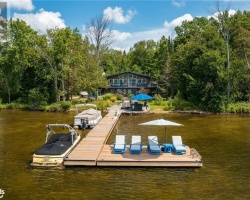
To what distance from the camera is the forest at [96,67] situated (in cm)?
4106

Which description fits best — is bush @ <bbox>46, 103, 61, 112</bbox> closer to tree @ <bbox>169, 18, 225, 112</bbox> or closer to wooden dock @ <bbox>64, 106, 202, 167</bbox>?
tree @ <bbox>169, 18, 225, 112</bbox>

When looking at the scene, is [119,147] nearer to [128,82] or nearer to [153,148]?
[153,148]

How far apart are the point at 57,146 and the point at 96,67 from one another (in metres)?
36.4

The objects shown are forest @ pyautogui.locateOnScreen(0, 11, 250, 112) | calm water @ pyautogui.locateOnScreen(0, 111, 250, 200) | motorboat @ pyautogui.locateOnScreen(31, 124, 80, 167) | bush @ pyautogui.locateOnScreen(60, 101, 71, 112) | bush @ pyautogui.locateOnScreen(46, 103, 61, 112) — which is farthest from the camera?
bush @ pyautogui.locateOnScreen(46, 103, 61, 112)

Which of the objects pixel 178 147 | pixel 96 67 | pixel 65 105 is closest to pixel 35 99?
pixel 65 105

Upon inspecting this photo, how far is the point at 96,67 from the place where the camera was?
5284 cm

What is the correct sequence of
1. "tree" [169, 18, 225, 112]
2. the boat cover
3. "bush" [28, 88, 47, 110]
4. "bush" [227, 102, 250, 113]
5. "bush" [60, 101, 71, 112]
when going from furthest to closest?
"bush" [28, 88, 47, 110], "bush" [60, 101, 71, 112], "tree" [169, 18, 225, 112], "bush" [227, 102, 250, 113], the boat cover

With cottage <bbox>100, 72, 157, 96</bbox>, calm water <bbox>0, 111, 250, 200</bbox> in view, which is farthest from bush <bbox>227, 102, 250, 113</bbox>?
cottage <bbox>100, 72, 157, 96</bbox>

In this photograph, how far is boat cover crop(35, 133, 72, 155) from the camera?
16.9 metres

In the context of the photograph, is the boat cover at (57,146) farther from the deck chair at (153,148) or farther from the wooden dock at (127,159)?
the deck chair at (153,148)

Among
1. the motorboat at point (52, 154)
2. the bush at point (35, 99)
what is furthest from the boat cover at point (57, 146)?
the bush at point (35, 99)

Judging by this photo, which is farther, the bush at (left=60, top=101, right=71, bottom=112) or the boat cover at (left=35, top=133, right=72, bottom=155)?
the bush at (left=60, top=101, right=71, bottom=112)

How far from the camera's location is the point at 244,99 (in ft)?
147

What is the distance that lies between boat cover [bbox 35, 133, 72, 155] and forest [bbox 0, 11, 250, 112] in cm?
2675
